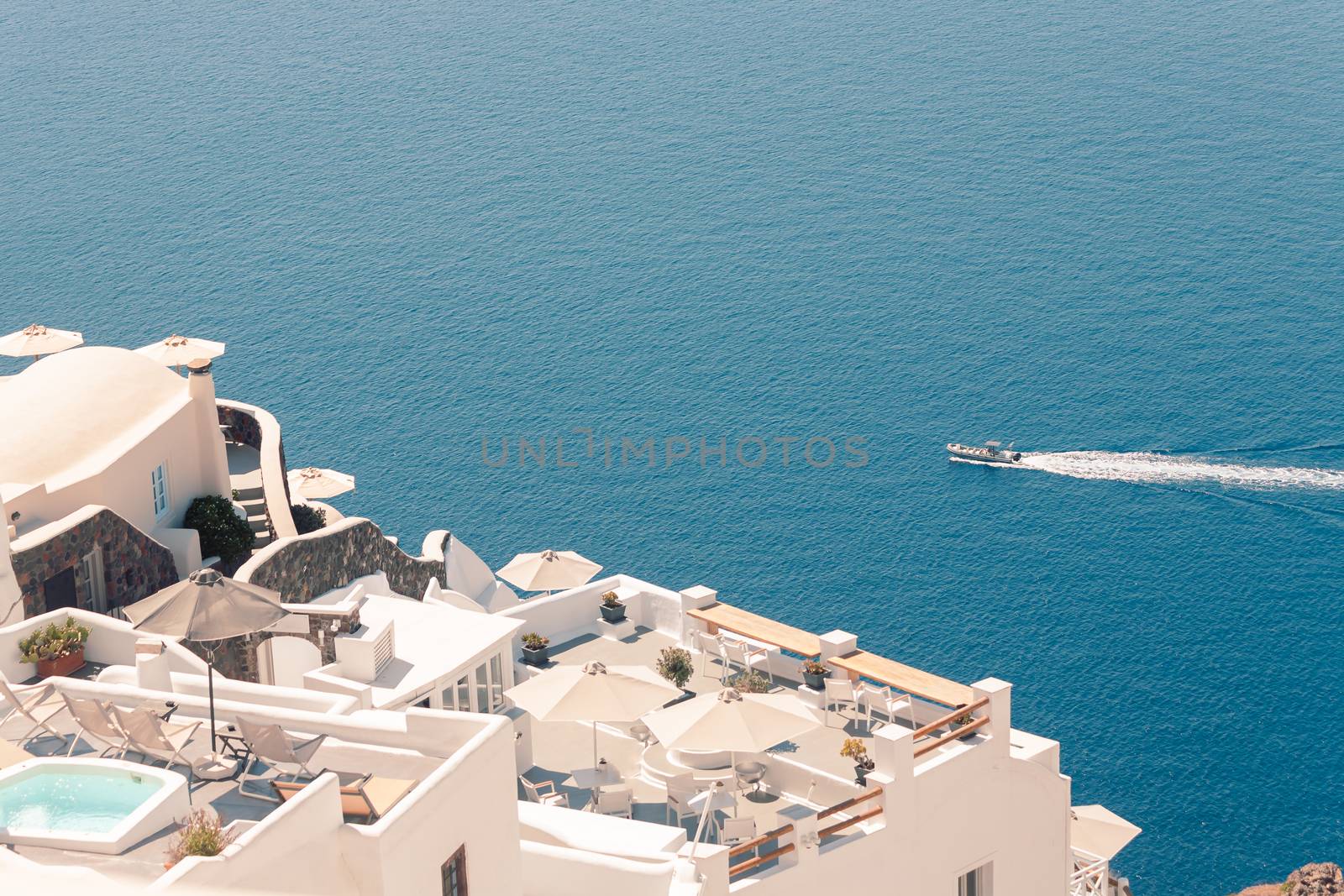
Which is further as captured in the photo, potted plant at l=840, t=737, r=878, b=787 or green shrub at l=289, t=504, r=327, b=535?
green shrub at l=289, t=504, r=327, b=535

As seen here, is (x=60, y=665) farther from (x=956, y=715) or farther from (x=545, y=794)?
(x=956, y=715)

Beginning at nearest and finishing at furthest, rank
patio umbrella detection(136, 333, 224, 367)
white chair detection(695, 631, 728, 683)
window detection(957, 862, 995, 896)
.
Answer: window detection(957, 862, 995, 896), white chair detection(695, 631, 728, 683), patio umbrella detection(136, 333, 224, 367)

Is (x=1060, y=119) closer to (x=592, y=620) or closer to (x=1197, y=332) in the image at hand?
(x=1197, y=332)

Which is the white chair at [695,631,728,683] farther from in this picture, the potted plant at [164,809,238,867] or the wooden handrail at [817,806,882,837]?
the potted plant at [164,809,238,867]

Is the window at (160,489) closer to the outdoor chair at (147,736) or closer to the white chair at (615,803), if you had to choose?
the white chair at (615,803)

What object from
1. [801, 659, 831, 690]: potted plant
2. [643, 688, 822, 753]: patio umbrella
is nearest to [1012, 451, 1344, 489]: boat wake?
[801, 659, 831, 690]: potted plant

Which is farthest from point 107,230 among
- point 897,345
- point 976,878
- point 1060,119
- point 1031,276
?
point 976,878
